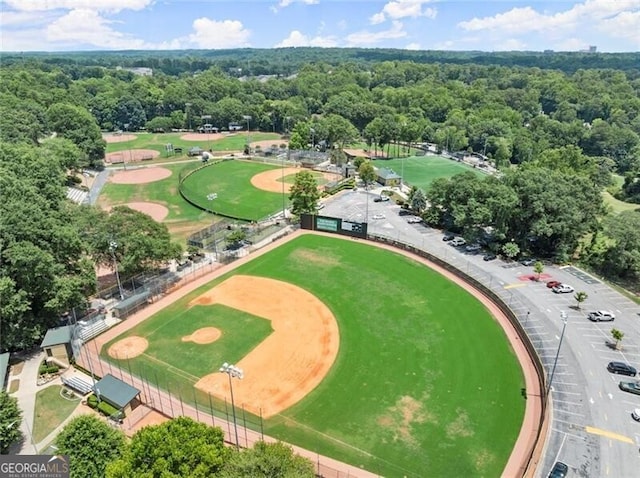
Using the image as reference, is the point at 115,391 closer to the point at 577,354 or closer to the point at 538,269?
the point at 577,354

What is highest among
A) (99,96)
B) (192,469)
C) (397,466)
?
(99,96)

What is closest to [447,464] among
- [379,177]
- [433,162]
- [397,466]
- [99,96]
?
[397,466]

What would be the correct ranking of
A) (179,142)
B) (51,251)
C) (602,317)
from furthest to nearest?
(179,142) → (602,317) → (51,251)

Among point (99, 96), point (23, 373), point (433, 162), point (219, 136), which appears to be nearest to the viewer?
point (23, 373)

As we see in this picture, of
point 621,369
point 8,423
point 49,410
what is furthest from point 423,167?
point 8,423

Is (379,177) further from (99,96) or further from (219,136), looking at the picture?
(99,96)

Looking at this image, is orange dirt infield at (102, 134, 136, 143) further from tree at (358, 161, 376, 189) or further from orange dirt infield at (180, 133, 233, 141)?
tree at (358, 161, 376, 189)

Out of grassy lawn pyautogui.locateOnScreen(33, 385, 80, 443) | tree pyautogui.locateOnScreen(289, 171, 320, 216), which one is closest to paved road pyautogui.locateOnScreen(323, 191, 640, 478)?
tree pyautogui.locateOnScreen(289, 171, 320, 216)
